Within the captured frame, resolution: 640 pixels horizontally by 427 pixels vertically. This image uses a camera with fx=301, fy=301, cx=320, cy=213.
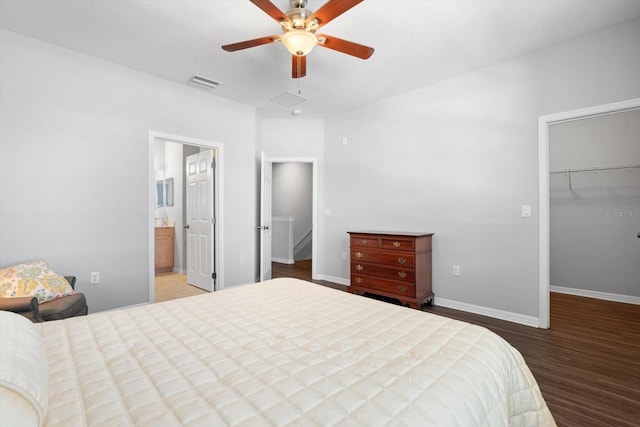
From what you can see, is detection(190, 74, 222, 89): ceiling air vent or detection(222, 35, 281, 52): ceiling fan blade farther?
detection(190, 74, 222, 89): ceiling air vent

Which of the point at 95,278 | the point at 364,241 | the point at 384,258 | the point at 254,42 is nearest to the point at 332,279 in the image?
the point at 364,241

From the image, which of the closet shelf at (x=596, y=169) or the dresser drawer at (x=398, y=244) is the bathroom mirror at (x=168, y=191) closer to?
→ the dresser drawer at (x=398, y=244)

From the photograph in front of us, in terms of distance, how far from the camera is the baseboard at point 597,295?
12.1 ft

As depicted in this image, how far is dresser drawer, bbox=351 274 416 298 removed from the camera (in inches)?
136

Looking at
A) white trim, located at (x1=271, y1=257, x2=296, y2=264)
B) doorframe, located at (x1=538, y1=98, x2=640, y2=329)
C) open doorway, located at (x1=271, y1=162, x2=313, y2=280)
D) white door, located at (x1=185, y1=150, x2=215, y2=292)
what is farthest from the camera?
open doorway, located at (x1=271, y1=162, x2=313, y2=280)

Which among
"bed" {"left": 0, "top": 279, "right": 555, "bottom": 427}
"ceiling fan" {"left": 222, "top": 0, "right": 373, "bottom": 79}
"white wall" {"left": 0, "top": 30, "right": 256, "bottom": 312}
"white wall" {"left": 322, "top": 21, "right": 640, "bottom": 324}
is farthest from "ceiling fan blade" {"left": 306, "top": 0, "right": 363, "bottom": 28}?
"white wall" {"left": 0, "top": 30, "right": 256, "bottom": 312}

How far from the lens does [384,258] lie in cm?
364

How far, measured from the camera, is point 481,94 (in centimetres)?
335

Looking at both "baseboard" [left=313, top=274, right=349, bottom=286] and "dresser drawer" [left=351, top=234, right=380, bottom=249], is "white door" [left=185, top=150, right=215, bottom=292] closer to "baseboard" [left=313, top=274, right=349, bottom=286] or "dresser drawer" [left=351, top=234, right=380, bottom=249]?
"baseboard" [left=313, top=274, right=349, bottom=286]

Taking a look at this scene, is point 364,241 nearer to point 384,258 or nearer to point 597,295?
point 384,258

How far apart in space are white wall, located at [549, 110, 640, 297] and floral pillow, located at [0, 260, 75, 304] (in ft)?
19.0

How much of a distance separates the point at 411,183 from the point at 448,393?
3.34 metres

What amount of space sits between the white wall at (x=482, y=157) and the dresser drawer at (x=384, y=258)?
1.73 feet

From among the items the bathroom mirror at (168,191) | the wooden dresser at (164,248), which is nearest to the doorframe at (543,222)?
the wooden dresser at (164,248)
